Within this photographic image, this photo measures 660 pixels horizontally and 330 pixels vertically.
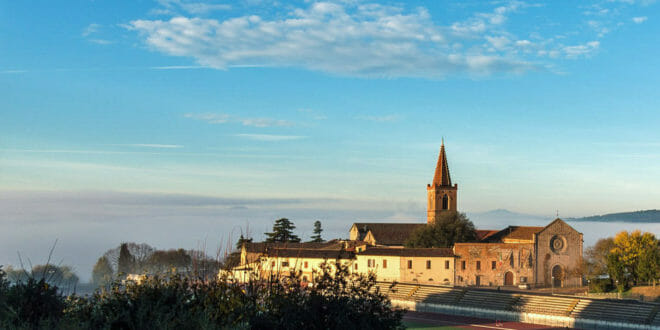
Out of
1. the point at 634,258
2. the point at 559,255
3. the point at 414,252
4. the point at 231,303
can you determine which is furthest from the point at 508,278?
the point at 231,303

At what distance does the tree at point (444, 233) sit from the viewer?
77.7m

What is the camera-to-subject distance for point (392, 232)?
90688 millimetres

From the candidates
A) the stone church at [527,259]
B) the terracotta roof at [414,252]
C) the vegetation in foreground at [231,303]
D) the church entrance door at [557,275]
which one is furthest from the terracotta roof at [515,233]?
the vegetation in foreground at [231,303]

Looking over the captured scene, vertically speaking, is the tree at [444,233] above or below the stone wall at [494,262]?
above

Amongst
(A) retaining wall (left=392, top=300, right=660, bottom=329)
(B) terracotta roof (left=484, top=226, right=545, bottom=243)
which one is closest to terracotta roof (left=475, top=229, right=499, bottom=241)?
(B) terracotta roof (left=484, top=226, right=545, bottom=243)

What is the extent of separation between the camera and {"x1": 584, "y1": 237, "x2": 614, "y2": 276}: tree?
68.5m

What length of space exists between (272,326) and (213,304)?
5.92 ft

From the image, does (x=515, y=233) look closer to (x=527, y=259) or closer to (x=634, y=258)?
(x=527, y=259)

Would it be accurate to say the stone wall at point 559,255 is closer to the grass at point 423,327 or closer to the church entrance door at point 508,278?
the church entrance door at point 508,278

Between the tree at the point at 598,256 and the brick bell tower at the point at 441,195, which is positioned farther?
the brick bell tower at the point at 441,195

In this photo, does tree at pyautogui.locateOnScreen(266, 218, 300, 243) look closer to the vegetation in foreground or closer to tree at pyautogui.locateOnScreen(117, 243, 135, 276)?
tree at pyautogui.locateOnScreen(117, 243, 135, 276)

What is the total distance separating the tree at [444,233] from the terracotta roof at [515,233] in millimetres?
3484

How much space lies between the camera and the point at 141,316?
48.5ft

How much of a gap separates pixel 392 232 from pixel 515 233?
1803 cm
